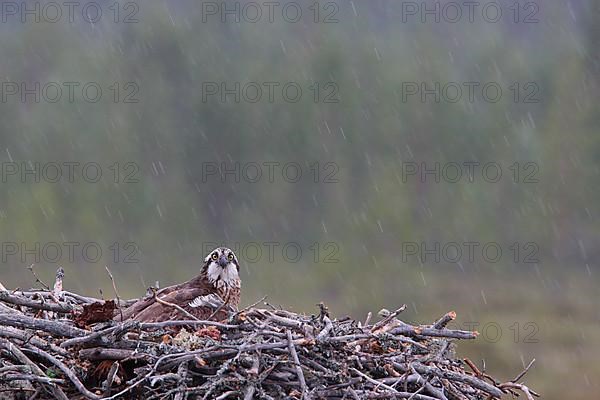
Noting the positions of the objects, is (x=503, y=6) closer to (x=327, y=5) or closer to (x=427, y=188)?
(x=327, y=5)

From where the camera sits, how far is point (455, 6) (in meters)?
59.6

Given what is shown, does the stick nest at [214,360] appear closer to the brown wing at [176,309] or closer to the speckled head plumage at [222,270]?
the brown wing at [176,309]

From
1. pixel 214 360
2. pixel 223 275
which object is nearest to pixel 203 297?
pixel 223 275

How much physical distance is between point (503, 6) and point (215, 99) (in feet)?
93.3

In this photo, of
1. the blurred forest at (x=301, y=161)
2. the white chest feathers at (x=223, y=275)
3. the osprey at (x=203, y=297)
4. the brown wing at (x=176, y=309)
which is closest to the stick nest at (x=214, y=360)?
the osprey at (x=203, y=297)

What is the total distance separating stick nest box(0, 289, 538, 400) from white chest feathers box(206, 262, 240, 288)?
5.36ft

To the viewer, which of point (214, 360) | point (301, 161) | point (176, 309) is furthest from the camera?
point (301, 161)

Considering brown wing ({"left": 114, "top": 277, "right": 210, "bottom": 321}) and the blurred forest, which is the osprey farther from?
the blurred forest

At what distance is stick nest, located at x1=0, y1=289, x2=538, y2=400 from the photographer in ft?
16.7

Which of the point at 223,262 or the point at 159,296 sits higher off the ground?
the point at 223,262

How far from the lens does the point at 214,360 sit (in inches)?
205

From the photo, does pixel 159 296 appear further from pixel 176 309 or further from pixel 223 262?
pixel 176 309

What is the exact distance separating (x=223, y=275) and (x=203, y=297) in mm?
656

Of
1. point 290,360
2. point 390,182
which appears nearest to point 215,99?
point 390,182
